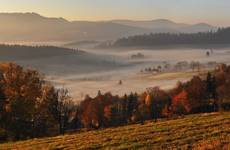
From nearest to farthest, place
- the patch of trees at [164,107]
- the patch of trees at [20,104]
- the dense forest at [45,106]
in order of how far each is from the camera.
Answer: the patch of trees at [20,104] < the dense forest at [45,106] < the patch of trees at [164,107]

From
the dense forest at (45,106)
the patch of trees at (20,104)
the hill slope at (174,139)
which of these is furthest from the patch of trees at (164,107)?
the hill slope at (174,139)

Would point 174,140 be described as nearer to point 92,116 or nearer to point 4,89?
point 4,89

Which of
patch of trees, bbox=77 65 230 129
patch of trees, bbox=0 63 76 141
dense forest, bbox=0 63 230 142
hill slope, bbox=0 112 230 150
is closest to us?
hill slope, bbox=0 112 230 150

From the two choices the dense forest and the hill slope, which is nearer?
the hill slope

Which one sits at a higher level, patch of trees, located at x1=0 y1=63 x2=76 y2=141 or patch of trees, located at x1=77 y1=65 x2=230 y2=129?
patch of trees, located at x1=0 y1=63 x2=76 y2=141

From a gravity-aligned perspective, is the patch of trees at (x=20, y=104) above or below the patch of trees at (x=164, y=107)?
above

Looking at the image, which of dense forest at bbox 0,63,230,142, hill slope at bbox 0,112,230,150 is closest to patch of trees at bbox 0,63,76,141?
dense forest at bbox 0,63,230,142

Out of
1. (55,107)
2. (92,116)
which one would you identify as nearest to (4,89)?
(55,107)

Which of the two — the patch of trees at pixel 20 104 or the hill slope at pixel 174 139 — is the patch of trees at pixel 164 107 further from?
the hill slope at pixel 174 139

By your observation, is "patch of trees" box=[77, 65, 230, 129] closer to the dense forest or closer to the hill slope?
the dense forest

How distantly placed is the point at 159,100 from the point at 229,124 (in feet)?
404

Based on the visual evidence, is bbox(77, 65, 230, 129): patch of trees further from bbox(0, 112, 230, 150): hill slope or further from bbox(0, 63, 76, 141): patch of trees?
bbox(0, 112, 230, 150): hill slope

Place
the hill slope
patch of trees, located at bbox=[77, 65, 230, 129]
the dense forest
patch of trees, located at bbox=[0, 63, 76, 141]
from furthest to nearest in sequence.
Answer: patch of trees, located at bbox=[77, 65, 230, 129] < the dense forest < patch of trees, located at bbox=[0, 63, 76, 141] < the hill slope

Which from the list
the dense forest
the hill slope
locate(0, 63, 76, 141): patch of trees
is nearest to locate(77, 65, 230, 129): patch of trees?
the dense forest
